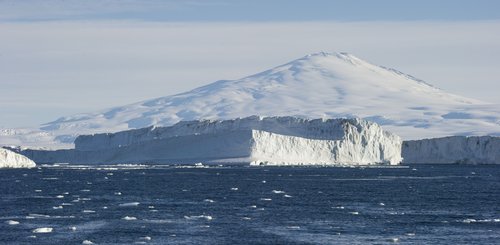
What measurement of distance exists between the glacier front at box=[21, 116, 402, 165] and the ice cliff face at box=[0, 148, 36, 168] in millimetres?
12556

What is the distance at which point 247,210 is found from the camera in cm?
5603

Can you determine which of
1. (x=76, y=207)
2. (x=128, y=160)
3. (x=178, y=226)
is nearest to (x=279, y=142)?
(x=128, y=160)

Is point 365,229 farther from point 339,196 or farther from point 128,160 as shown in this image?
point 128,160

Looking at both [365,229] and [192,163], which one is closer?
[365,229]

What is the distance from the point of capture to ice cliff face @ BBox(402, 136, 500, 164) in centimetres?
11688

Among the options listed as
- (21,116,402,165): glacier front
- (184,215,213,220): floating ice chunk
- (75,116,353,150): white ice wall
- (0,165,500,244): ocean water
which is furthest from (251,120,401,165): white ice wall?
(184,215,213,220): floating ice chunk

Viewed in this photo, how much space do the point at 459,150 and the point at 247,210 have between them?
67.5m

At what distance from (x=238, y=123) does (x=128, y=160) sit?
1460 centimetres

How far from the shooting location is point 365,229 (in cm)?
4719

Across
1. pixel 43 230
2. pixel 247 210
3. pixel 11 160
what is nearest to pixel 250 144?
pixel 11 160

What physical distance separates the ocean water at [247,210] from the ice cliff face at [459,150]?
2791 cm

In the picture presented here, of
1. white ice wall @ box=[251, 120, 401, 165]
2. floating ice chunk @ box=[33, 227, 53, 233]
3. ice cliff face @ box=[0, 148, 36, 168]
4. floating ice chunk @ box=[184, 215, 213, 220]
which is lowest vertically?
floating ice chunk @ box=[33, 227, 53, 233]

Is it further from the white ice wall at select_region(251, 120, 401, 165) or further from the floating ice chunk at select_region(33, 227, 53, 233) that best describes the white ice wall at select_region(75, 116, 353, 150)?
the floating ice chunk at select_region(33, 227, 53, 233)

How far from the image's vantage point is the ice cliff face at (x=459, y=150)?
117 m
